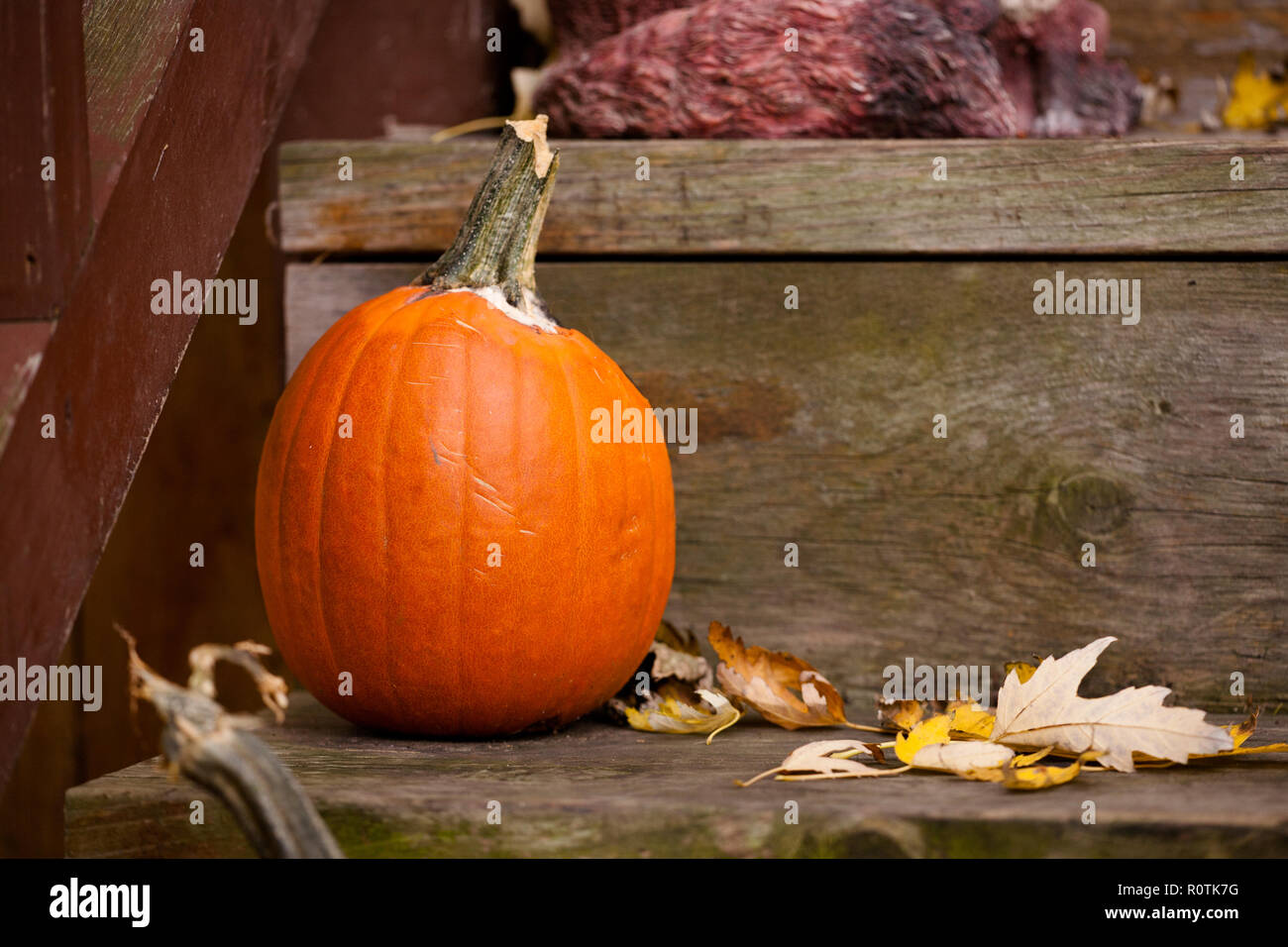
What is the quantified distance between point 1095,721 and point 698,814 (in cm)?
38

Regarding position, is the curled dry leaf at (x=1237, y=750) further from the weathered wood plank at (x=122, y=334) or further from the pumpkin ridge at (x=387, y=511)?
the weathered wood plank at (x=122, y=334)

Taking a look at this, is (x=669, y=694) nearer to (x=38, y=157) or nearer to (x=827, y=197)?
(x=827, y=197)

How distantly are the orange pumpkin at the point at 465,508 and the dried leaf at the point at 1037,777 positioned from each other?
41 cm

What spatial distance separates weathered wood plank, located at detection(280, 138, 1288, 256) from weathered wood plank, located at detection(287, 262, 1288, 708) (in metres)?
0.04

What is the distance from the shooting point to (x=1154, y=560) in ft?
4.58

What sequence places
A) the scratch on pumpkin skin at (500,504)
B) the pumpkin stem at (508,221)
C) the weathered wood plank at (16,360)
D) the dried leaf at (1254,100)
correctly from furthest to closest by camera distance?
the dried leaf at (1254,100), the pumpkin stem at (508,221), the scratch on pumpkin skin at (500,504), the weathered wood plank at (16,360)

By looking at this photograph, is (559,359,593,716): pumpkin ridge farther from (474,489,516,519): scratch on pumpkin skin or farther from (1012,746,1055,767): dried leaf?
(1012,746,1055,767): dried leaf

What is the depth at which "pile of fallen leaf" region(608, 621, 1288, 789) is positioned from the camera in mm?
1030

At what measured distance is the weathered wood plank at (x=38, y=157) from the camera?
36.9 inches

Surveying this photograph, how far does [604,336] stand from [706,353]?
0.44ft

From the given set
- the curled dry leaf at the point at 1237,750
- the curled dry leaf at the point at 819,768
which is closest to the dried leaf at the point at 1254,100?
the curled dry leaf at the point at 1237,750
